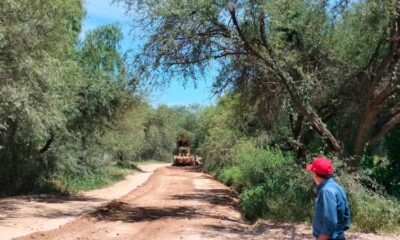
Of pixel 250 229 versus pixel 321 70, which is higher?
pixel 321 70

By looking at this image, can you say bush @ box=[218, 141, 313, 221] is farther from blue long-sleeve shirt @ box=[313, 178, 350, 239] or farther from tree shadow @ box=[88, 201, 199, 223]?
blue long-sleeve shirt @ box=[313, 178, 350, 239]

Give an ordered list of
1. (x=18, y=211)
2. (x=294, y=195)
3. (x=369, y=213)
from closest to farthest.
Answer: (x=369, y=213)
(x=294, y=195)
(x=18, y=211)

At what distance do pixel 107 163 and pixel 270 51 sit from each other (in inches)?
936

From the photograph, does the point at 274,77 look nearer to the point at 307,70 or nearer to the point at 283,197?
the point at 307,70

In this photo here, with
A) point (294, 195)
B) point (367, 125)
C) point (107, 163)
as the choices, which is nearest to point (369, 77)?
point (367, 125)

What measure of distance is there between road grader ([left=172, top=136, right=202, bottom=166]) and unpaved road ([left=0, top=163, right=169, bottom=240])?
49.1 metres

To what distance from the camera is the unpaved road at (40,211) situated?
15078mm

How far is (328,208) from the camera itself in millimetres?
6305

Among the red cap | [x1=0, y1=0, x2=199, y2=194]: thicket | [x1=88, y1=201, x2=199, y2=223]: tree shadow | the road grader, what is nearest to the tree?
[x1=0, y1=0, x2=199, y2=194]: thicket

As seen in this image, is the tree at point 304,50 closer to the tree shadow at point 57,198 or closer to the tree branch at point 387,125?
the tree branch at point 387,125

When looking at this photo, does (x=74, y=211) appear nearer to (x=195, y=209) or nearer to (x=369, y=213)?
(x=195, y=209)

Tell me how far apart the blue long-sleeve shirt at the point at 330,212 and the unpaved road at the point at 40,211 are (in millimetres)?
9084

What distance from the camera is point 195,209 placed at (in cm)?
2123

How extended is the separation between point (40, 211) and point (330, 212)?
47.8ft
